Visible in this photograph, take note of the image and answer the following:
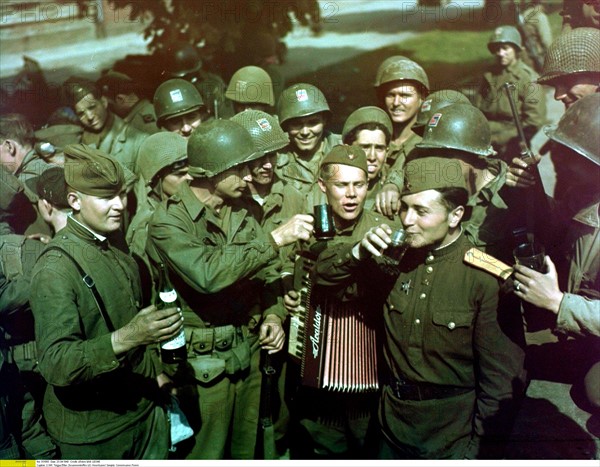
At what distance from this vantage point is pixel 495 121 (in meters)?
7.67

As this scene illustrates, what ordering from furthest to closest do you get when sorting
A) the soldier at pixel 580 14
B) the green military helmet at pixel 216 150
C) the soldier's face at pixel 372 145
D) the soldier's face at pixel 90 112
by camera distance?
the soldier's face at pixel 90 112, the soldier at pixel 580 14, the soldier's face at pixel 372 145, the green military helmet at pixel 216 150

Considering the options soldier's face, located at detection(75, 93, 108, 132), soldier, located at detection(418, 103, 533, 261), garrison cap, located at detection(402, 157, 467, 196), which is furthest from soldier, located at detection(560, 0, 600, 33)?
soldier's face, located at detection(75, 93, 108, 132)

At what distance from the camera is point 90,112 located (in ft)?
21.3

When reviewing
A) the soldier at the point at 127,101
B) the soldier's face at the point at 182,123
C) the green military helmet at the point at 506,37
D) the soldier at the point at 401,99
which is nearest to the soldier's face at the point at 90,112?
the soldier at the point at 127,101

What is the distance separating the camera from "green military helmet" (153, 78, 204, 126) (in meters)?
6.05

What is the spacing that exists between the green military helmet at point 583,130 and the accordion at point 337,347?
71.0 inches

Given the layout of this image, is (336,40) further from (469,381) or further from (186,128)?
(469,381)

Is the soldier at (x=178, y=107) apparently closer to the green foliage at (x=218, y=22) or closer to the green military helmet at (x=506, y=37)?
the green foliage at (x=218, y=22)

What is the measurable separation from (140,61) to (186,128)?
2337 millimetres

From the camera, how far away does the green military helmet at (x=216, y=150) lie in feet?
13.1

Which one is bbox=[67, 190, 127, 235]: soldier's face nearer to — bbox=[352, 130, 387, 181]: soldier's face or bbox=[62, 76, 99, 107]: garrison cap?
bbox=[352, 130, 387, 181]: soldier's face

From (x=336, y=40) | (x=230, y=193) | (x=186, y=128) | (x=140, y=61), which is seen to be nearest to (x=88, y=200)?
(x=230, y=193)

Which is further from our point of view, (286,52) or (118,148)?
(286,52)

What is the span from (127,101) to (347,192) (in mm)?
4011
